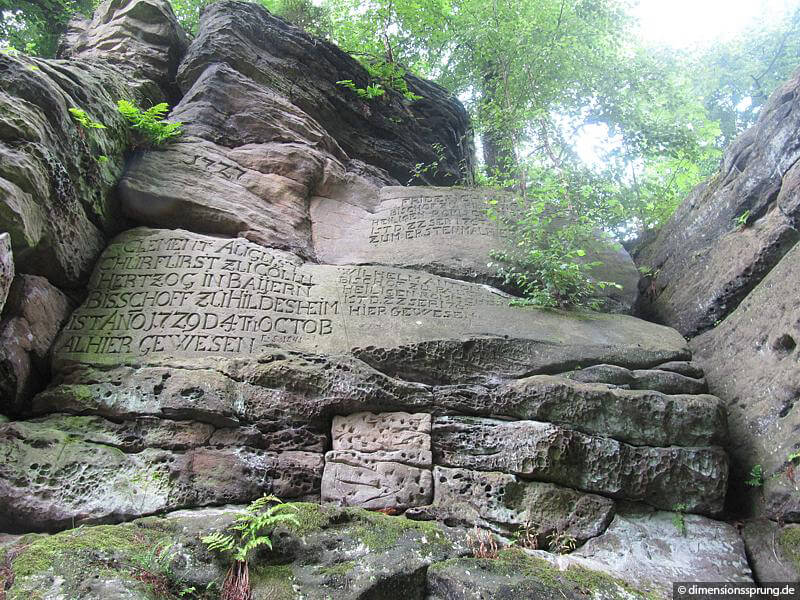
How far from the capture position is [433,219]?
7031 millimetres

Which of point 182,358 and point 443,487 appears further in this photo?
point 182,358

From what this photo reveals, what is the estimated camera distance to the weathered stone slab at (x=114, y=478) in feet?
12.3

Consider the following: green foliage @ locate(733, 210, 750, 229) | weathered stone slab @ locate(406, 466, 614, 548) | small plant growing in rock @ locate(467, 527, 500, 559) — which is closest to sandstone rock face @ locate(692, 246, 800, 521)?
green foliage @ locate(733, 210, 750, 229)

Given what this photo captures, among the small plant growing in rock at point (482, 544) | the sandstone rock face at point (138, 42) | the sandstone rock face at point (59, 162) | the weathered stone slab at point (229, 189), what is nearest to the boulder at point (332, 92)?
the sandstone rock face at point (138, 42)

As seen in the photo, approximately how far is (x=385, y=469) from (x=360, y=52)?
7.40 metres

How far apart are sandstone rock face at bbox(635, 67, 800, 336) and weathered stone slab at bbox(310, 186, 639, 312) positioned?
1.70 ft

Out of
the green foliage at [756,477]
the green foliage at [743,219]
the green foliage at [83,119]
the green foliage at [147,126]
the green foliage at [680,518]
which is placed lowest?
the green foliage at [680,518]

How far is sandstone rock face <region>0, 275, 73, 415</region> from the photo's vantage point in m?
4.41

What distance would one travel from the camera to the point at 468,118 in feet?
34.1

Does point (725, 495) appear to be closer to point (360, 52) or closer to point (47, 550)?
point (47, 550)

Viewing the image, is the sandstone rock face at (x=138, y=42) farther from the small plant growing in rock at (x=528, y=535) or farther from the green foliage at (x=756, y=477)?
the green foliage at (x=756, y=477)

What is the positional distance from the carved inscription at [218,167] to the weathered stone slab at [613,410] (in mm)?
3401

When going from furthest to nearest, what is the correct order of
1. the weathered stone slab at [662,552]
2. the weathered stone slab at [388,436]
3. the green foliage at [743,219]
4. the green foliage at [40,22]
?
the green foliage at [40,22] < the green foliage at [743,219] < the weathered stone slab at [388,436] < the weathered stone slab at [662,552]

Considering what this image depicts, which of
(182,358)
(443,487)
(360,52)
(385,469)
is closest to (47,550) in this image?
(182,358)
